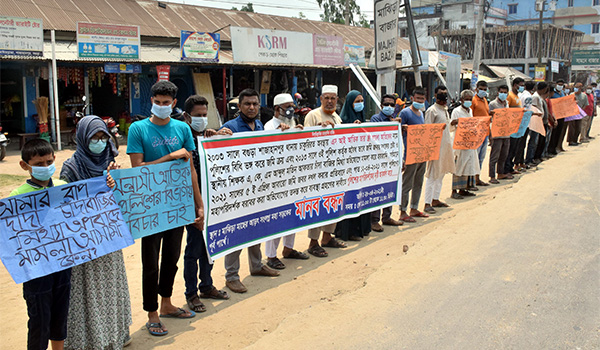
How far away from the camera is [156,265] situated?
3926 millimetres

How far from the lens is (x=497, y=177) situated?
10.8 m

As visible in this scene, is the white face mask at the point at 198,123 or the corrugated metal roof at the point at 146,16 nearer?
the white face mask at the point at 198,123

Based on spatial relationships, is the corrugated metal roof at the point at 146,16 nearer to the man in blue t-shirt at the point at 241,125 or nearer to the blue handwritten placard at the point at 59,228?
the man in blue t-shirt at the point at 241,125

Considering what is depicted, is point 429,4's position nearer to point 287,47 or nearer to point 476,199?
point 287,47

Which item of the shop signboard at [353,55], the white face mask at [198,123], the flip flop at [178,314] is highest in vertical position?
the shop signboard at [353,55]

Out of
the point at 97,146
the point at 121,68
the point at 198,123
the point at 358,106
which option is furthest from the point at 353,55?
the point at 97,146

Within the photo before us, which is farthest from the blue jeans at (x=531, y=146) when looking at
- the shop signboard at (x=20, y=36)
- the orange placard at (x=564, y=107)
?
the shop signboard at (x=20, y=36)

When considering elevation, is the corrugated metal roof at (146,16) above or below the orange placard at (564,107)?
above

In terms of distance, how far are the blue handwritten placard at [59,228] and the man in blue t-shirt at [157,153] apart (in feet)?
1.26

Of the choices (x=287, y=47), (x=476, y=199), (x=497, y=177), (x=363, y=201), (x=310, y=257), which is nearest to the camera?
(x=310, y=257)

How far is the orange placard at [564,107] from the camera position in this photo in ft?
42.5

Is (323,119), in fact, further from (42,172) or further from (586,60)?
(586,60)

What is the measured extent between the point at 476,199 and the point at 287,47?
44.0 feet

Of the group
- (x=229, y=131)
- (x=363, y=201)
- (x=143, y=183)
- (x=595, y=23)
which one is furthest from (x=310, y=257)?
(x=595, y=23)
